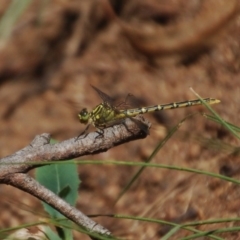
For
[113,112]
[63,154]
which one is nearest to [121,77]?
[113,112]

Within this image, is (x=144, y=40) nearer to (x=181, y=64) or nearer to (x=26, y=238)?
(x=181, y=64)

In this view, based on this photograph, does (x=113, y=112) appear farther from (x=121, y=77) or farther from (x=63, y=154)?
(x=121, y=77)

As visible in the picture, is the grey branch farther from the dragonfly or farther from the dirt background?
the dirt background

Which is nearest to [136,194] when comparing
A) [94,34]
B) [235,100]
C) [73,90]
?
[235,100]

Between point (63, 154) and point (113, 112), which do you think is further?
point (113, 112)

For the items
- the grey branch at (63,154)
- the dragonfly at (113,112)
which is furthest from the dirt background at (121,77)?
the grey branch at (63,154)
